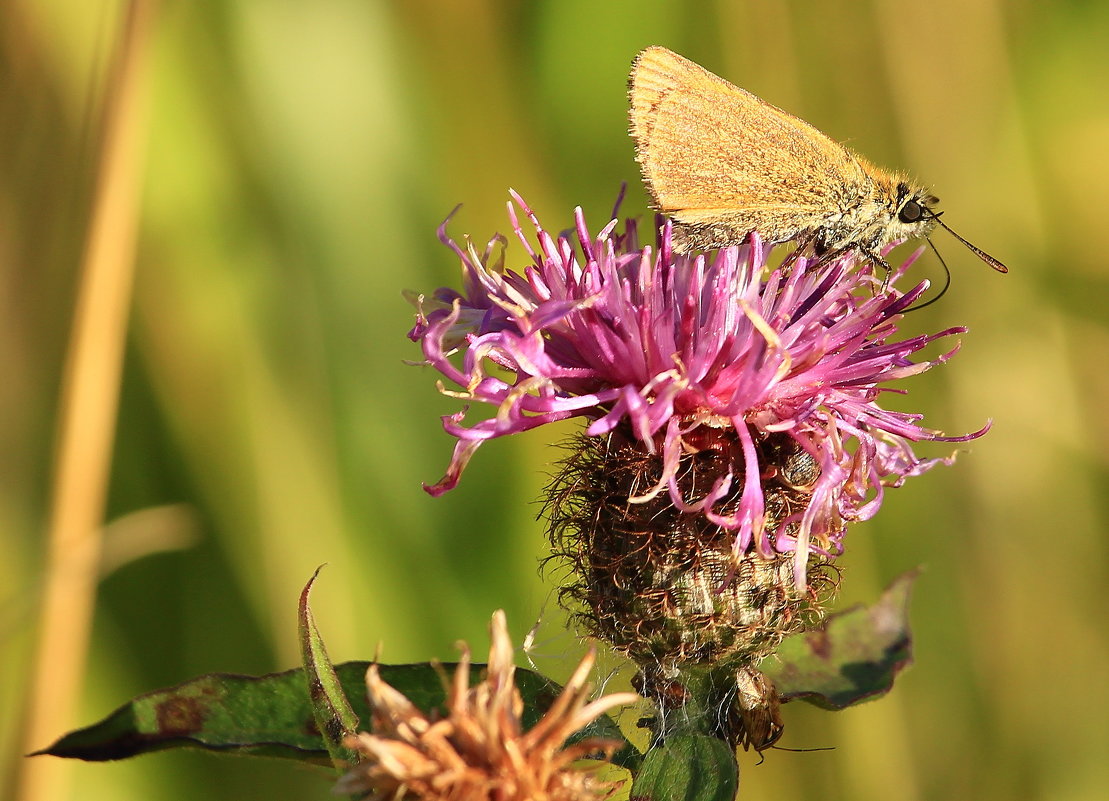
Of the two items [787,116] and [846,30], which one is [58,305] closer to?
[787,116]

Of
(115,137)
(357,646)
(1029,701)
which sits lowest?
(1029,701)

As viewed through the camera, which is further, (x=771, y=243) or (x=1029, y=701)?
Result: (x=1029, y=701)

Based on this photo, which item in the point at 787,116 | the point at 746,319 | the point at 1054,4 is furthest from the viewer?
the point at 1054,4

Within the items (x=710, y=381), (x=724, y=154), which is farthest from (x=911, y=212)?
(x=710, y=381)

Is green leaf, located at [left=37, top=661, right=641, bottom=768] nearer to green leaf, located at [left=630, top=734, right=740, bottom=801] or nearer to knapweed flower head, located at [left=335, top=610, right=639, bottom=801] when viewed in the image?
green leaf, located at [left=630, top=734, right=740, bottom=801]

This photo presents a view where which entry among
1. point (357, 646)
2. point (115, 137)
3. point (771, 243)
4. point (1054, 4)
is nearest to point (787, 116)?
point (771, 243)

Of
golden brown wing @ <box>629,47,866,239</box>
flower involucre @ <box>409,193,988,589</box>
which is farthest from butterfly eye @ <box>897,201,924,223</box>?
flower involucre @ <box>409,193,988,589</box>

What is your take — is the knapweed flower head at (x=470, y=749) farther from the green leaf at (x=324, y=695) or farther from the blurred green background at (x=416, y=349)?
the blurred green background at (x=416, y=349)

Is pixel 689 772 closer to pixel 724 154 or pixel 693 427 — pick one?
pixel 693 427
